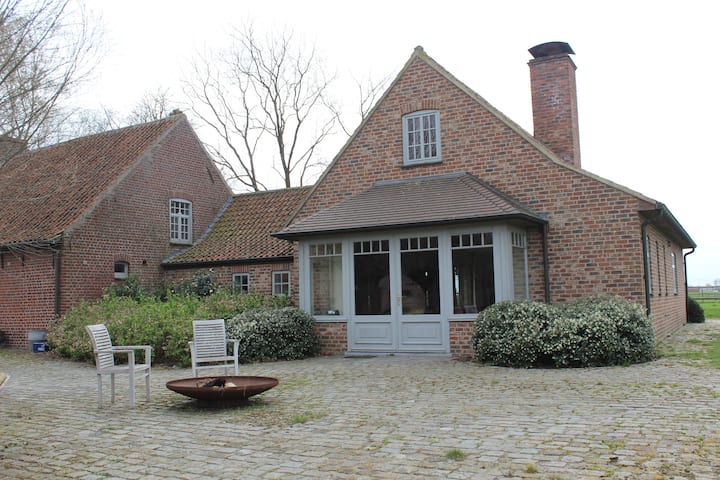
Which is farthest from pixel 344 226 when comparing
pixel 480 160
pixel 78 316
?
pixel 78 316

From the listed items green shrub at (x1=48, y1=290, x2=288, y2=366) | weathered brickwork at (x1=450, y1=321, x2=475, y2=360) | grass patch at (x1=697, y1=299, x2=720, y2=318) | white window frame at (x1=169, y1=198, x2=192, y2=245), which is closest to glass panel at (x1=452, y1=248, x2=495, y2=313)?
weathered brickwork at (x1=450, y1=321, x2=475, y2=360)

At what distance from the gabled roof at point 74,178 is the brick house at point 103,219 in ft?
0.13

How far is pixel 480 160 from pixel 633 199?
336 centimetres

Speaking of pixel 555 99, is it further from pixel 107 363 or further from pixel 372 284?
pixel 107 363

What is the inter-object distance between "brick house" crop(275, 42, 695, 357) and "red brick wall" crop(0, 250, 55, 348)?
7.20 meters

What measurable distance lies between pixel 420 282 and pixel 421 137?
3.70 meters

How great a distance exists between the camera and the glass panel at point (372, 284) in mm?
14297

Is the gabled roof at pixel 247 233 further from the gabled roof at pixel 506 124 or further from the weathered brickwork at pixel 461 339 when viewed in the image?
the weathered brickwork at pixel 461 339

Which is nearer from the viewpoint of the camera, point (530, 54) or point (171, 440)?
point (171, 440)

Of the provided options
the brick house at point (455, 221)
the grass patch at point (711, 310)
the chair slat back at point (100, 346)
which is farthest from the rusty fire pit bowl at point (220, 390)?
the grass patch at point (711, 310)

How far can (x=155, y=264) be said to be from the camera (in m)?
20.9

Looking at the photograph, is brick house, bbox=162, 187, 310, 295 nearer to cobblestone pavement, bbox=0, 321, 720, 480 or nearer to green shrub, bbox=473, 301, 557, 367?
green shrub, bbox=473, 301, 557, 367

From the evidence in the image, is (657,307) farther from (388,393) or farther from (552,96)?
(388,393)

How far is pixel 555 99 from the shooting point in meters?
15.5
